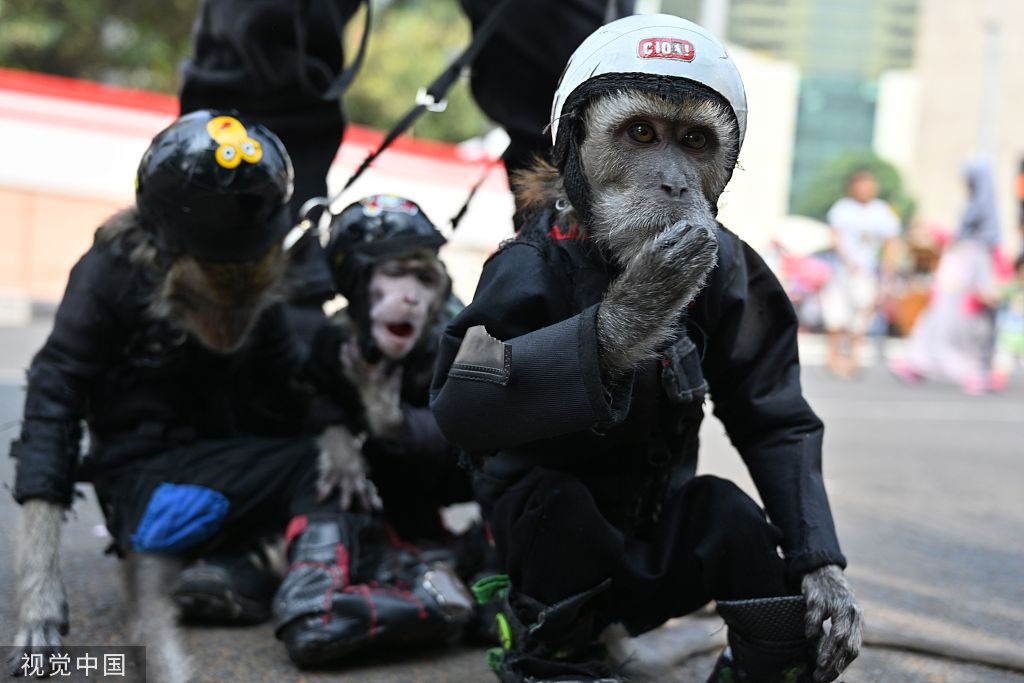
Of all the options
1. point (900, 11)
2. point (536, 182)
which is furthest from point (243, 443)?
point (900, 11)

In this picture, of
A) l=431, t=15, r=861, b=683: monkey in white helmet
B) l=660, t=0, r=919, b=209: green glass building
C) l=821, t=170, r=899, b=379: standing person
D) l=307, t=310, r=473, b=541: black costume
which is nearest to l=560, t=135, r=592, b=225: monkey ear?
l=431, t=15, r=861, b=683: monkey in white helmet

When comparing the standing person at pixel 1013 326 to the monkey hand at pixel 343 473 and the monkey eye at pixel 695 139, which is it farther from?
the monkey eye at pixel 695 139

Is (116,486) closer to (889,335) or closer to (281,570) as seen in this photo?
(281,570)

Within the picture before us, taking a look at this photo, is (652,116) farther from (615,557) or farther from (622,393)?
(615,557)

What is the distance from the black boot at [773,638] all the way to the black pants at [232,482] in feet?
3.82

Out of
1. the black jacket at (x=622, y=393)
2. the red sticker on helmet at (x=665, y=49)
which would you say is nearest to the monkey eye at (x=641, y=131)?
the red sticker on helmet at (x=665, y=49)

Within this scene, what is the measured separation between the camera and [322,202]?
3.57 meters

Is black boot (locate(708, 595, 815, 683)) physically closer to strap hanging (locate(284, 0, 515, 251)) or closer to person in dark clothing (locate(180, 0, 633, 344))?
strap hanging (locate(284, 0, 515, 251))

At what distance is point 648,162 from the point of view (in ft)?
7.14

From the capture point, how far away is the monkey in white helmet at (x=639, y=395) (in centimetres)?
208

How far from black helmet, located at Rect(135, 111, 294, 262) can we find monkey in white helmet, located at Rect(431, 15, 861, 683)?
750 millimetres

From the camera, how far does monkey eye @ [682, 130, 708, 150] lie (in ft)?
7.30

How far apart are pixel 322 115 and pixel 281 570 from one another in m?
1.54

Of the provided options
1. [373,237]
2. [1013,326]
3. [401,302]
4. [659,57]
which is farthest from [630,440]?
[1013,326]
